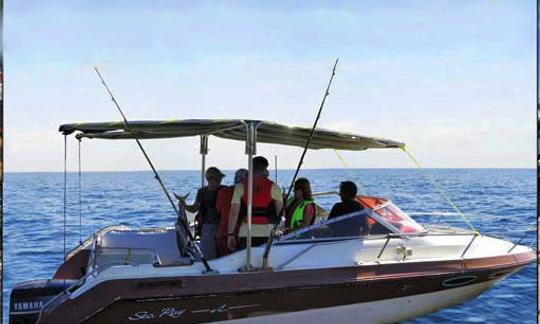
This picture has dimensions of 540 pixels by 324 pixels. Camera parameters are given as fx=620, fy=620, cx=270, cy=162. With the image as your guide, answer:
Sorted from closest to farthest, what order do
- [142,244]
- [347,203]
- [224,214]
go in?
[224,214], [347,203], [142,244]

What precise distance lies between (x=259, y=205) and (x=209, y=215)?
0.96m

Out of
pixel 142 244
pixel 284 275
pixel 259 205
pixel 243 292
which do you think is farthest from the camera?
pixel 142 244

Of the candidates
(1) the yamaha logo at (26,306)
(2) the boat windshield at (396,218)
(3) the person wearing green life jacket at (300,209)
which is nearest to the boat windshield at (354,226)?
(2) the boat windshield at (396,218)

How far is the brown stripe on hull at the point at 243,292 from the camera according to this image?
567 cm

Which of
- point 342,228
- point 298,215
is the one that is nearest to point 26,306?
point 298,215

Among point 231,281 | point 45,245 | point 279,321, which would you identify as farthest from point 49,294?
point 45,245

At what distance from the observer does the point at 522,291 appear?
9562mm

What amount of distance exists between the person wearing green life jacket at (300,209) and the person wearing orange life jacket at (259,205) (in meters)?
0.53

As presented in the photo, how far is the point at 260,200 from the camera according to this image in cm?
620

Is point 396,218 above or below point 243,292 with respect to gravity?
above

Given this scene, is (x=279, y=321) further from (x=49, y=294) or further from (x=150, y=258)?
(x=49, y=294)

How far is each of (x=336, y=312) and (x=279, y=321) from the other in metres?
0.58

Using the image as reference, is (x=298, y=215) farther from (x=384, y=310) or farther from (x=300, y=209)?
(x=384, y=310)

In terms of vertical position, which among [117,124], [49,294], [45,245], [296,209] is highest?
[117,124]
